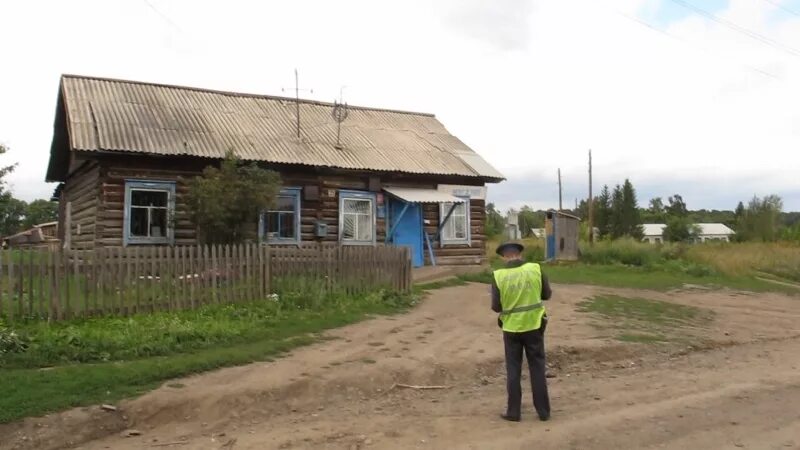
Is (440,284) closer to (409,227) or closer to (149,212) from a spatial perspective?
(409,227)

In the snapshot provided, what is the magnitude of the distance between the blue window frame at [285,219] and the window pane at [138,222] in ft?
10.2

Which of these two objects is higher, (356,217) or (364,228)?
(356,217)

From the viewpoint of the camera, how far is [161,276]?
1097 centimetres

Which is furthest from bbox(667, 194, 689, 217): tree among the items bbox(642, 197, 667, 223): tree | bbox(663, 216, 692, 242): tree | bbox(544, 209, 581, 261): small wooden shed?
bbox(544, 209, 581, 261): small wooden shed

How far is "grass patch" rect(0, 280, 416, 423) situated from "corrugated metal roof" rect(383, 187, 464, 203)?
702 cm

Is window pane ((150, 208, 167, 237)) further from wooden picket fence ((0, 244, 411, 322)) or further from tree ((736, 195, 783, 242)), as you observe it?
tree ((736, 195, 783, 242))

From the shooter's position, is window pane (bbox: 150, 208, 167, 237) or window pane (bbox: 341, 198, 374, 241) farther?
window pane (bbox: 341, 198, 374, 241)

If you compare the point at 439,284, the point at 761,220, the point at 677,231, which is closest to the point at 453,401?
the point at 439,284

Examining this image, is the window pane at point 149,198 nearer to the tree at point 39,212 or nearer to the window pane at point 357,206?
the window pane at point 357,206

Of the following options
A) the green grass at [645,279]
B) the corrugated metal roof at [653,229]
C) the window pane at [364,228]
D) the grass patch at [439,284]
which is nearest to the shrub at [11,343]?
the grass patch at [439,284]

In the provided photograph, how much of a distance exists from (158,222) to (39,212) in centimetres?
5617

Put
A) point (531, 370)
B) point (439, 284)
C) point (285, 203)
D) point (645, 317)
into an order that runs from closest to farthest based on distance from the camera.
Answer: point (531, 370)
point (645, 317)
point (439, 284)
point (285, 203)

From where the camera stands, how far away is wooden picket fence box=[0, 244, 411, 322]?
31.5 ft

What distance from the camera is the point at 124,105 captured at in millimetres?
18141
